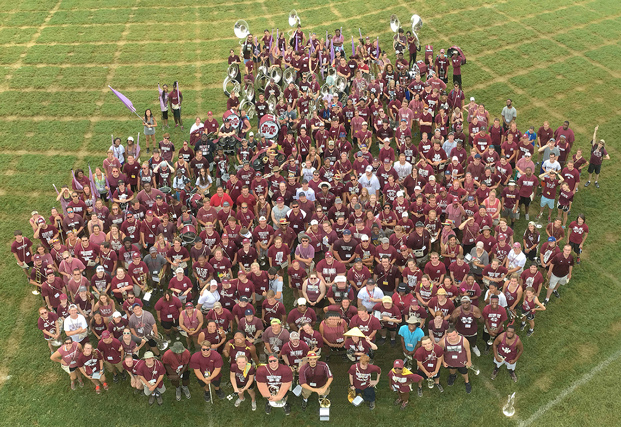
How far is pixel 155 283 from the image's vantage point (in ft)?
52.9

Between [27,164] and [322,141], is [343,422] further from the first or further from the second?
[27,164]

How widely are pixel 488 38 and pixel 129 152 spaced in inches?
754

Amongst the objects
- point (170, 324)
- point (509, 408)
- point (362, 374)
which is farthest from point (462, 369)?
point (170, 324)

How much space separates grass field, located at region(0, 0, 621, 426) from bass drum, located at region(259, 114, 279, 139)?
474 cm

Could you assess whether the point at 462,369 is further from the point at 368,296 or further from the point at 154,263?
the point at 154,263

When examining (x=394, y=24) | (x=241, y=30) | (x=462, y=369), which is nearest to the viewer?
(x=462, y=369)

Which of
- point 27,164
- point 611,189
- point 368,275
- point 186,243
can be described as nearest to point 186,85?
point 27,164

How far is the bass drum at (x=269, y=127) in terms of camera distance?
66.6ft

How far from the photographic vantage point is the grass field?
1359 cm

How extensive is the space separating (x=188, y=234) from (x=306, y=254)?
3.21 metres

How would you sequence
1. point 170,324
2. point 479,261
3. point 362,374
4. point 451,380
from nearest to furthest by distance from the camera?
point 362,374, point 451,380, point 170,324, point 479,261

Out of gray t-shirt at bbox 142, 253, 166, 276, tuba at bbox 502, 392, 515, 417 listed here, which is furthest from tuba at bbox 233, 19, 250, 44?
tuba at bbox 502, 392, 515, 417

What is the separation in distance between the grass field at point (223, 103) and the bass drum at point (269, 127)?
4741 millimetres

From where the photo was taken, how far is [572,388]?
13.8 metres
